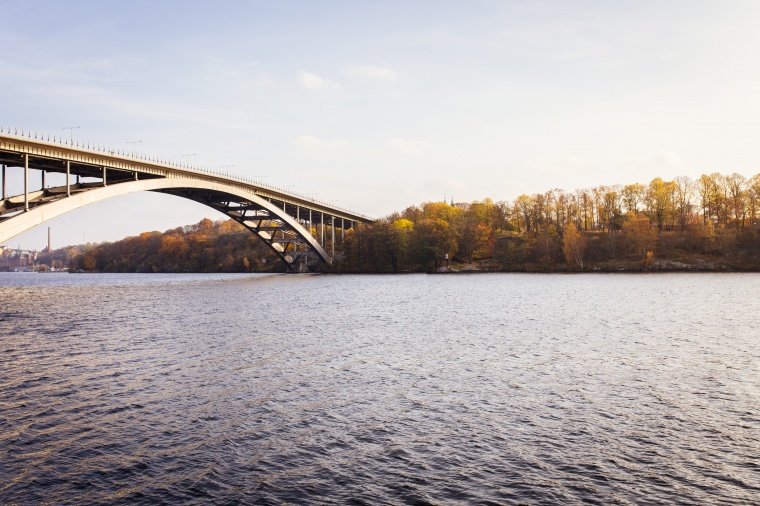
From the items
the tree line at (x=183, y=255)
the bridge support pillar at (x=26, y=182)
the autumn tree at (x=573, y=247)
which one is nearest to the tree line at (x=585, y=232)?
the autumn tree at (x=573, y=247)

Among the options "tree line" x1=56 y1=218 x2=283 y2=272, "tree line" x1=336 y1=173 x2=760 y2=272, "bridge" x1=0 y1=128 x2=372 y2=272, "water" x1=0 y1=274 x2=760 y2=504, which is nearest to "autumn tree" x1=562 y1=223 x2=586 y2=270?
"tree line" x1=336 y1=173 x2=760 y2=272

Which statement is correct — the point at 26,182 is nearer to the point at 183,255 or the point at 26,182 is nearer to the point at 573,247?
the point at 573,247

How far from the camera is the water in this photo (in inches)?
384

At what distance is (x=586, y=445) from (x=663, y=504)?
2602mm

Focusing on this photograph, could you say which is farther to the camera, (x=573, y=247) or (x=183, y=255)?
(x=183, y=255)

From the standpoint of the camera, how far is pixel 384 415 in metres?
13.7

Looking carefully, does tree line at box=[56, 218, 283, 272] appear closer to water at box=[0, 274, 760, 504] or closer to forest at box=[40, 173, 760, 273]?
forest at box=[40, 173, 760, 273]

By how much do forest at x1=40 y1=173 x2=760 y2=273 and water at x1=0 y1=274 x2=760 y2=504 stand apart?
76.6 m

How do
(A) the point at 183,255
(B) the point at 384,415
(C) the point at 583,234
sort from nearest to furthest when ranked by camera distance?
(B) the point at 384,415
(C) the point at 583,234
(A) the point at 183,255

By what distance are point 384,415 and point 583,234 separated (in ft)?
342

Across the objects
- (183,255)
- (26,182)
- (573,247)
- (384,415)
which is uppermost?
(26,182)

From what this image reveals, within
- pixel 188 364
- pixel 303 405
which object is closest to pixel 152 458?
pixel 303 405

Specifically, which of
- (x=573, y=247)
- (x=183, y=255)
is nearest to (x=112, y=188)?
(x=573, y=247)

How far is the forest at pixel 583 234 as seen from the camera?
3787 inches
